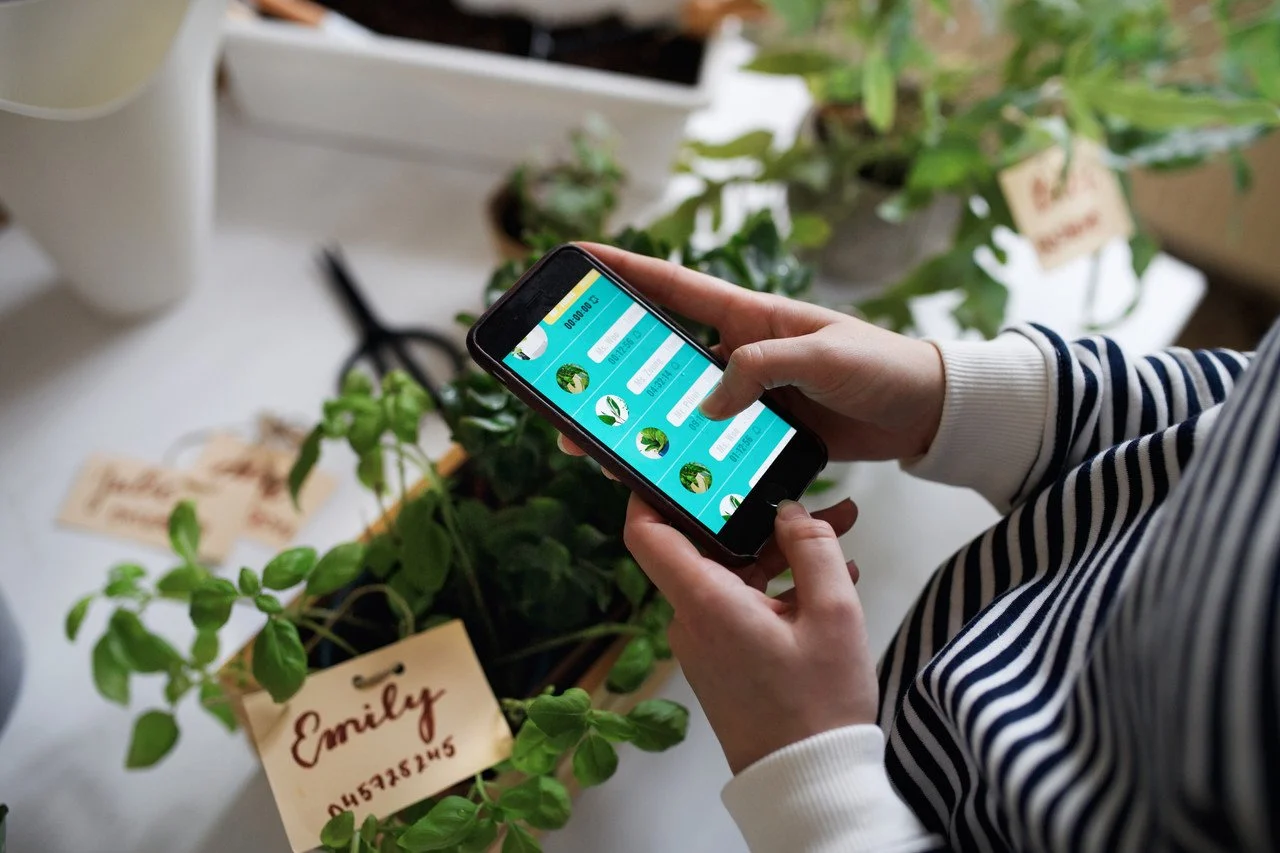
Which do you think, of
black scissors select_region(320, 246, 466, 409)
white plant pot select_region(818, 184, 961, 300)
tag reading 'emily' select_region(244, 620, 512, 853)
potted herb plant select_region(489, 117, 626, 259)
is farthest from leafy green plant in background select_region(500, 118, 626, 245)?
tag reading 'emily' select_region(244, 620, 512, 853)

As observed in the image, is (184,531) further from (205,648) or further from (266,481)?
(266,481)

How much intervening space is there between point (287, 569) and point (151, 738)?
0.40 feet

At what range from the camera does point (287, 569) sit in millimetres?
415

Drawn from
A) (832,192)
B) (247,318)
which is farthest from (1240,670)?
(247,318)

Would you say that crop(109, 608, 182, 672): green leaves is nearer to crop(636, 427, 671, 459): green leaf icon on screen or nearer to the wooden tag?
the wooden tag

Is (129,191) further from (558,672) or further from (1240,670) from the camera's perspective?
(1240,670)

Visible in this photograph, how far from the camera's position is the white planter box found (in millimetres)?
734

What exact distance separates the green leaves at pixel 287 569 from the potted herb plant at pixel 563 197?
1.00ft

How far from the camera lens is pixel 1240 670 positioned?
0.26 m

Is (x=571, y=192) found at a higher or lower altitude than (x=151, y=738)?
higher

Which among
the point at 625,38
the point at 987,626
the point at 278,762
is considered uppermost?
the point at 625,38

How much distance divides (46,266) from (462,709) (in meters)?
0.56

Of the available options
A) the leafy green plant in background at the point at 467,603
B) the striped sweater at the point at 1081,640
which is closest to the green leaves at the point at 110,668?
A: the leafy green plant in background at the point at 467,603

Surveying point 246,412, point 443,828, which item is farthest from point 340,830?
point 246,412
